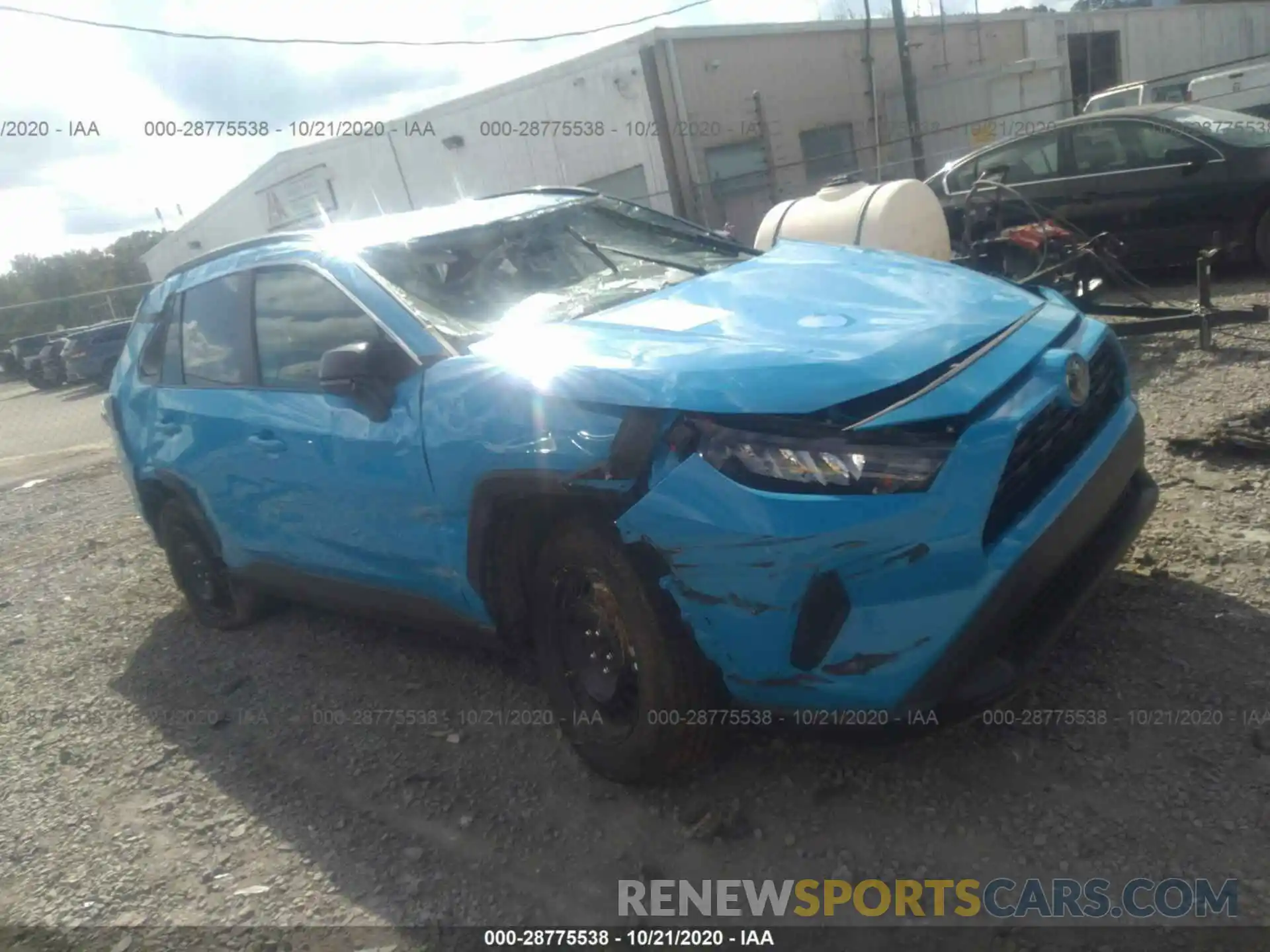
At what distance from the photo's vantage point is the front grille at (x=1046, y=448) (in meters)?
2.45

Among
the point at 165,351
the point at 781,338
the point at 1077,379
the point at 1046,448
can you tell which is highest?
the point at 165,351

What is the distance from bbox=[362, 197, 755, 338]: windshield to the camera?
3.31m

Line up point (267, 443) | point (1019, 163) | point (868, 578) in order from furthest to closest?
point (1019, 163) < point (267, 443) < point (868, 578)

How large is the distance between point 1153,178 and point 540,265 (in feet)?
21.1

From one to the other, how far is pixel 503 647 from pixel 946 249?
17.7 feet

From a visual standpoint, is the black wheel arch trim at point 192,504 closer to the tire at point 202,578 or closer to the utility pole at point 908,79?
the tire at point 202,578

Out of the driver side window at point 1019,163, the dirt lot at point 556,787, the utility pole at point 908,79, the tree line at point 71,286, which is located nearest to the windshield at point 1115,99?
the utility pole at point 908,79

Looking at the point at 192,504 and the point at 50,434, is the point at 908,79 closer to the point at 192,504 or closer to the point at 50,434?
the point at 50,434

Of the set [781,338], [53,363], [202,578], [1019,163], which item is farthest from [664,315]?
[53,363]

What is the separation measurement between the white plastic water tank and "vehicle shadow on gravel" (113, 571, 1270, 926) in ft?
12.8

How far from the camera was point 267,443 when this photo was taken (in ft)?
12.5

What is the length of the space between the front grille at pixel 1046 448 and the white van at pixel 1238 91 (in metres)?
13.6

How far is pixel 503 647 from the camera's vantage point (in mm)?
3232

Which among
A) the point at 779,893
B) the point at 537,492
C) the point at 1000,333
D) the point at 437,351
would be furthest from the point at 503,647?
the point at 1000,333
